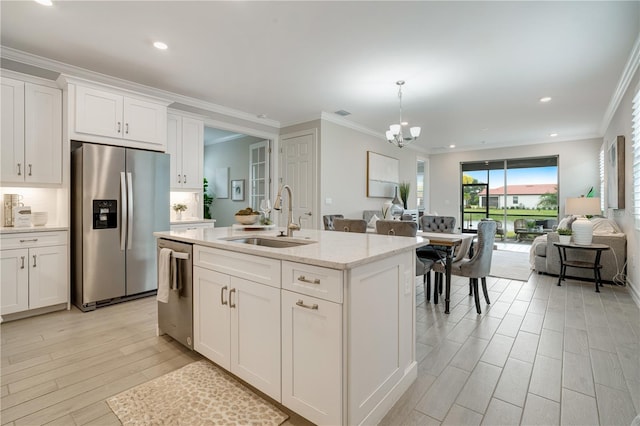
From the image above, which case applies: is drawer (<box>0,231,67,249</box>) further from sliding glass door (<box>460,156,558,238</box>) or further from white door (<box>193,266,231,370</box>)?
sliding glass door (<box>460,156,558,238</box>)

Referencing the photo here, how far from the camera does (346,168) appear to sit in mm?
5840

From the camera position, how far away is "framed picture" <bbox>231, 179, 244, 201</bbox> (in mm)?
6914

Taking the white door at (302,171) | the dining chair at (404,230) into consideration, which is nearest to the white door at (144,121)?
the white door at (302,171)

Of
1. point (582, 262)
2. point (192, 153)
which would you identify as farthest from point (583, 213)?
point (192, 153)

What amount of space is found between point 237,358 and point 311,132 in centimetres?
425

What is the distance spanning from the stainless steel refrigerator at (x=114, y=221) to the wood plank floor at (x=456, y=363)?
29 centimetres

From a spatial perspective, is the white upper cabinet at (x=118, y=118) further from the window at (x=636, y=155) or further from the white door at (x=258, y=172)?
the window at (x=636, y=155)

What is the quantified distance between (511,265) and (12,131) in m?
7.35

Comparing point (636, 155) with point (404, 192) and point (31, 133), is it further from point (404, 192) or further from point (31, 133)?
point (31, 133)

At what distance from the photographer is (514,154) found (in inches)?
312

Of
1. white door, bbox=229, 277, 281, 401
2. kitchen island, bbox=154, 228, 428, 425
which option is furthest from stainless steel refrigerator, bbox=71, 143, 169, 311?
white door, bbox=229, 277, 281, 401

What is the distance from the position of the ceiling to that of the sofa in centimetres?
202

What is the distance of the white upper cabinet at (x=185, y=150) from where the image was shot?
13.6 feet

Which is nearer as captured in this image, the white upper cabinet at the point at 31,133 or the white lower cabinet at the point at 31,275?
the white lower cabinet at the point at 31,275
